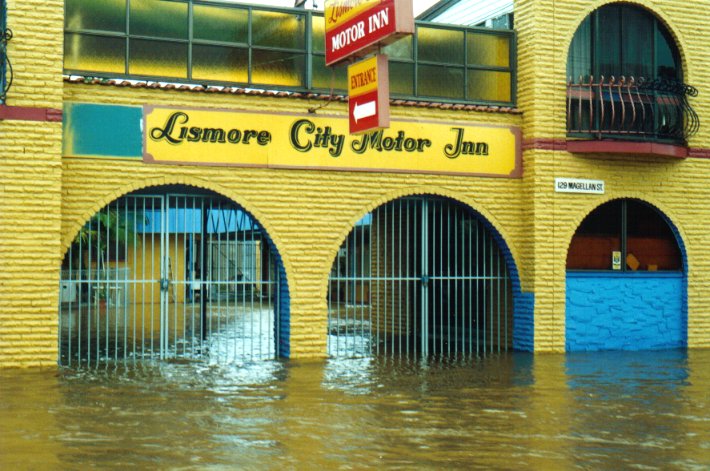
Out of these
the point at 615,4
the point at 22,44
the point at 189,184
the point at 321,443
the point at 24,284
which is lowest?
the point at 321,443

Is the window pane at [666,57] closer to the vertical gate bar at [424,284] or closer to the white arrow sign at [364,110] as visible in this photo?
the vertical gate bar at [424,284]

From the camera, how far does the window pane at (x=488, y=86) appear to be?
17000 mm

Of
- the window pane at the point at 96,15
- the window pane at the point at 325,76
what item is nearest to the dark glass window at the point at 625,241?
the window pane at the point at 325,76

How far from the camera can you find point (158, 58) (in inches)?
587

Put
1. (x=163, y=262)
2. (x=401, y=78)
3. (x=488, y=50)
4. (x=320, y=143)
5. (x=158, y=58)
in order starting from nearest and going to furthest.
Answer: (x=158, y=58) < (x=163, y=262) < (x=320, y=143) < (x=401, y=78) < (x=488, y=50)

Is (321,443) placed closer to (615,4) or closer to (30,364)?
(30,364)

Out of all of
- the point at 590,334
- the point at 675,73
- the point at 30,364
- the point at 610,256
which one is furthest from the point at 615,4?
the point at 30,364

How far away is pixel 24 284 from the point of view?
13539mm

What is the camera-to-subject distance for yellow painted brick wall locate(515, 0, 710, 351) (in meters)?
16.8

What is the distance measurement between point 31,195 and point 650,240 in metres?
10.9

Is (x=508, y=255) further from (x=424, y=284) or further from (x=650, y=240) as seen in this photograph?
(x=650, y=240)

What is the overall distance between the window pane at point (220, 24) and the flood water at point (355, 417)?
→ 5078 mm

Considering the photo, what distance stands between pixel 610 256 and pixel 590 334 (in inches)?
61.2

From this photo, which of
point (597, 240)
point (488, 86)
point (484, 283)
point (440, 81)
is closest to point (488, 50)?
point (488, 86)
